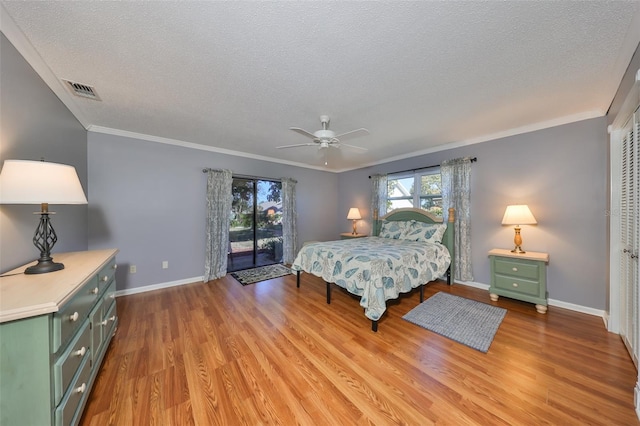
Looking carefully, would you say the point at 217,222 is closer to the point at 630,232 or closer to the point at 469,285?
the point at 469,285

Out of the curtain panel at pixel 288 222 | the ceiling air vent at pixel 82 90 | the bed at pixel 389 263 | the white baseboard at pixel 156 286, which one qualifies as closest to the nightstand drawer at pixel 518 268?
the bed at pixel 389 263

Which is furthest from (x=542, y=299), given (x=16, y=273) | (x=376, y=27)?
(x=16, y=273)

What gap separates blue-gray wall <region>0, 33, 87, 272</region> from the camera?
146 centimetres

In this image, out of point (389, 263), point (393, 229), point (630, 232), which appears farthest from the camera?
point (393, 229)

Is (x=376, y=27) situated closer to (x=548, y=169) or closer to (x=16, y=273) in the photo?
(x=16, y=273)

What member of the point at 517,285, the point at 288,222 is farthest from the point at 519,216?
the point at 288,222

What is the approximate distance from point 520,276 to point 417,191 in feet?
6.97

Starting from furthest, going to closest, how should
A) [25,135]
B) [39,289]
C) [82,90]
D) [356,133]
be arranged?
[356,133] → [82,90] → [25,135] → [39,289]

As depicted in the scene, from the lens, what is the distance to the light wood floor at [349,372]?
137cm

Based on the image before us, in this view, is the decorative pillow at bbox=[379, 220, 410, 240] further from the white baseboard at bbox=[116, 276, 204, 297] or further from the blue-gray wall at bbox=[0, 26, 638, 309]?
the white baseboard at bbox=[116, 276, 204, 297]

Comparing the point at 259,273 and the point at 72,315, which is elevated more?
the point at 72,315

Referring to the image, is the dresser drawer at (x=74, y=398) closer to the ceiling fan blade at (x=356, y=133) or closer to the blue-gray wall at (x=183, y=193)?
the blue-gray wall at (x=183, y=193)

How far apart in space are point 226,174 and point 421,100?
3.40m

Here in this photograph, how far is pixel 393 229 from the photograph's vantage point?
4.29 meters
